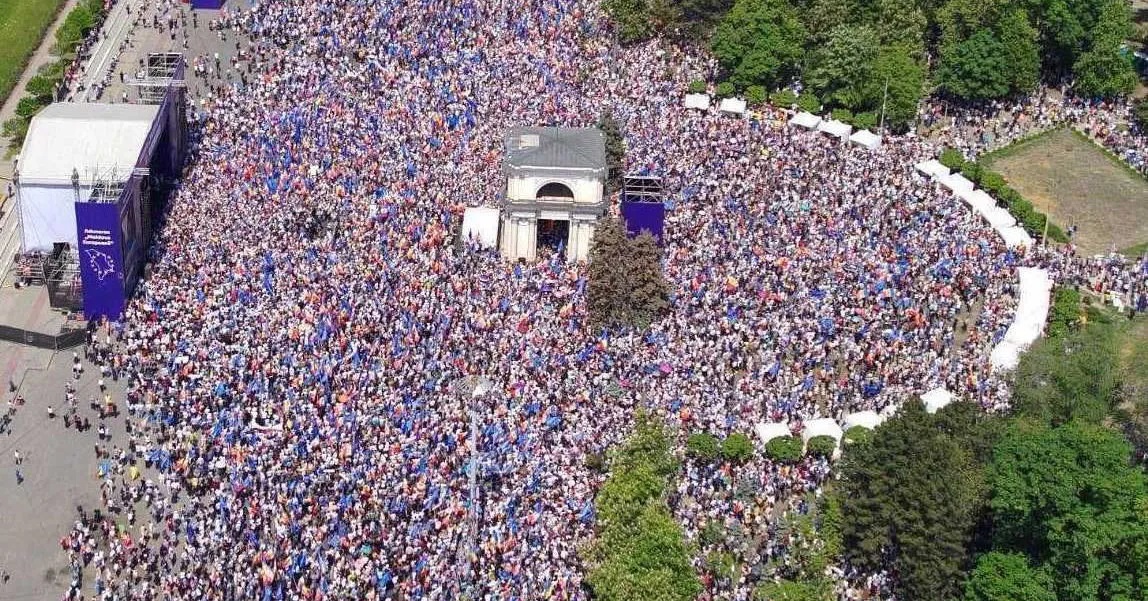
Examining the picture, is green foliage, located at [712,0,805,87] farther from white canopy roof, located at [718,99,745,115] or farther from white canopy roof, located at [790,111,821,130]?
white canopy roof, located at [790,111,821,130]

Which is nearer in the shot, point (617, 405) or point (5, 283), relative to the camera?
point (617, 405)

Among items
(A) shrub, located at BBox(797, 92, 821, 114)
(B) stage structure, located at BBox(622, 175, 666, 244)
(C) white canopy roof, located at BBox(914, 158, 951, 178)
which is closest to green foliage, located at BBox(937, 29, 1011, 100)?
(A) shrub, located at BBox(797, 92, 821, 114)

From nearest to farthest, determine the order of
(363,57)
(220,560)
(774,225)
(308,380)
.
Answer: (220,560) → (308,380) → (774,225) → (363,57)

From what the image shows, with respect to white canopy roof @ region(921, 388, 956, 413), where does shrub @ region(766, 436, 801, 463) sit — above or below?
below

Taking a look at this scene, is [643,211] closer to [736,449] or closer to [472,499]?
[736,449]

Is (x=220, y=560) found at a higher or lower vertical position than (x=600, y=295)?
lower

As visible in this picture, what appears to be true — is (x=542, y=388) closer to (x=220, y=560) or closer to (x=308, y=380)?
(x=308, y=380)

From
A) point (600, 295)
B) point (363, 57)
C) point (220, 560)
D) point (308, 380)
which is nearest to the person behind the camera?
point (220, 560)

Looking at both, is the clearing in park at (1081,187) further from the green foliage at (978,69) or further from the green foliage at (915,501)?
the green foliage at (915,501)

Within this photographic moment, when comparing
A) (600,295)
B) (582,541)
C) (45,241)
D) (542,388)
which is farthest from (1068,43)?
(45,241)
